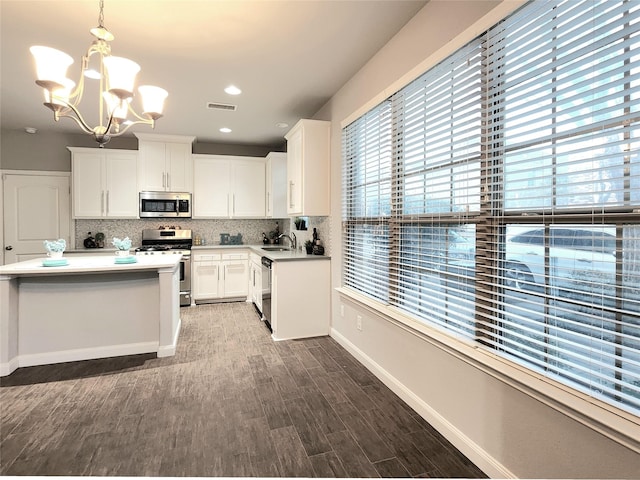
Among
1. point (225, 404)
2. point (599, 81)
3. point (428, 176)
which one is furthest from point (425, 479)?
point (599, 81)

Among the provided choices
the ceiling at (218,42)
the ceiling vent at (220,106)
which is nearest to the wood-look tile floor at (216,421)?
the ceiling at (218,42)

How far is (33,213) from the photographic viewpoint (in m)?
5.35

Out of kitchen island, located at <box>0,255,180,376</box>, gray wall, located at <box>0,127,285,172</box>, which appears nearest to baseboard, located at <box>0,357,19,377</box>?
kitchen island, located at <box>0,255,180,376</box>

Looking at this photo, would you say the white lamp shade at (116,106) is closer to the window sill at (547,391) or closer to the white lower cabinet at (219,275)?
the window sill at (547,391)

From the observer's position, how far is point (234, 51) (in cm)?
285

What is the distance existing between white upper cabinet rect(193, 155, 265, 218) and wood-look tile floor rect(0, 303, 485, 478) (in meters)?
3.03

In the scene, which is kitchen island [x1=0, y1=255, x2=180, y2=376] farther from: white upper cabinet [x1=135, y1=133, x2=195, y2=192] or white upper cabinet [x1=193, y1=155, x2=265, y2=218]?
white upper cabinet [x1=193, y1=155, x2=265, y2=218]

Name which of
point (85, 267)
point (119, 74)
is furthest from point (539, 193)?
point (85, 267)

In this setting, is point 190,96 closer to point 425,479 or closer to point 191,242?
point 191,242

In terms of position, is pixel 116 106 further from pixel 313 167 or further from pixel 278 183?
pixel 278 183

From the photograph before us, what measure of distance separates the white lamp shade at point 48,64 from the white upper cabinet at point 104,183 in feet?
12.7

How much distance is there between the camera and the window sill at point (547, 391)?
3.93ft

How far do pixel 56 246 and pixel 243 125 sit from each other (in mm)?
2845

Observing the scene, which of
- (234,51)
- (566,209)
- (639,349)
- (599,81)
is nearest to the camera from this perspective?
(639,349)
